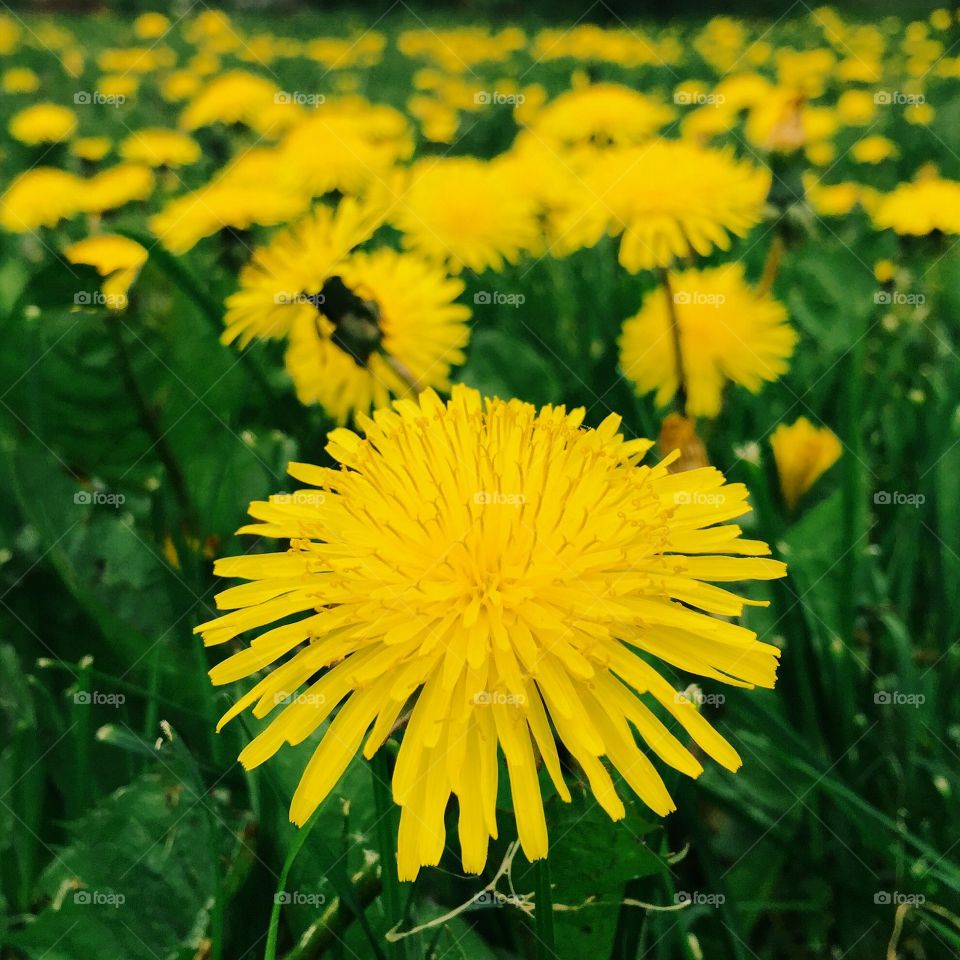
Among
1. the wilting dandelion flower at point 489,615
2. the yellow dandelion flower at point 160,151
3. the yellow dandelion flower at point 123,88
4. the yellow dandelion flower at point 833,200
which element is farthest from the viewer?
the yellow dandelion flower at point 123,88

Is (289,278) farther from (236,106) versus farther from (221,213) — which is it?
(236,106)

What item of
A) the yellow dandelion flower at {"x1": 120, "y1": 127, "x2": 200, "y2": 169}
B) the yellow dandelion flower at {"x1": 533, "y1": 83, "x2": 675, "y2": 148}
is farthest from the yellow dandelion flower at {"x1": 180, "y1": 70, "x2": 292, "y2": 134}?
the yellow dandelion flower at {"x1": 533, "y1": 83, "x2": 675, "y2": 148}

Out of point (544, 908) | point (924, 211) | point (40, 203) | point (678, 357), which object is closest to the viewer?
point (544, 908)

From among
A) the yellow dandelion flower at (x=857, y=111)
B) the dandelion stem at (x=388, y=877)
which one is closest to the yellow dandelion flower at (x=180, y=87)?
the yellow dandelion flower at (x=857, y=111)

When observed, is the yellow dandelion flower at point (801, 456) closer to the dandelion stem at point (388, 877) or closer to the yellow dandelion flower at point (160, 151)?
the dandelion stem at point (388, 877)

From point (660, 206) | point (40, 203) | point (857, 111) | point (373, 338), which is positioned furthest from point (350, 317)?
point (857, 111)

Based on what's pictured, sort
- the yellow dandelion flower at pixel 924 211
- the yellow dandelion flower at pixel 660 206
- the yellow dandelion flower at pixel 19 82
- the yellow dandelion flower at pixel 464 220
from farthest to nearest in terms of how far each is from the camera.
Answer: the yellow dandelion flower at pixel 19 82
the yellow dandelion flower at pixel 924 211
the yellow dandelion flower at pixel 464 220
the yellow dandelion flower at pixel 660 206

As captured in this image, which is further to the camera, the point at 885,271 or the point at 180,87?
the point at 180,87

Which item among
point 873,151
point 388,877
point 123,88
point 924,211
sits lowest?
point 388,877
